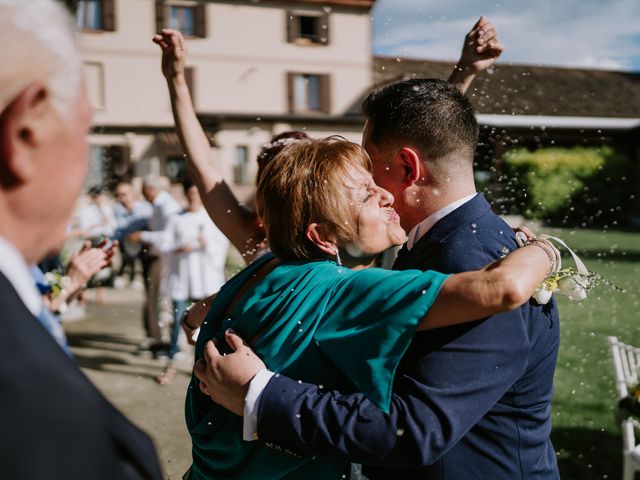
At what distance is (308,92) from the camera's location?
3008 centimetres

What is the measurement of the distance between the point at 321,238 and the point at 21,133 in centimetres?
95

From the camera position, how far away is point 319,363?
1.53 meters

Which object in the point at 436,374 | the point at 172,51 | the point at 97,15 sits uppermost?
the point at 97,15

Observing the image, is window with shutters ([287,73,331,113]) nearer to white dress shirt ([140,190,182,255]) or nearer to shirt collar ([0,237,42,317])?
white dress shirt ([140,190,182,255])

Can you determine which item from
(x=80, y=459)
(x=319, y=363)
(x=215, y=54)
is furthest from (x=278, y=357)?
(x=215, y=54)

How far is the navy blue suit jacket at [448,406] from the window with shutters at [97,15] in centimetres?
2832

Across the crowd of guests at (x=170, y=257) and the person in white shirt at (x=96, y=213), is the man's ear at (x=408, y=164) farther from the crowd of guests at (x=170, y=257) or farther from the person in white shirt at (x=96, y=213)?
the person in white shirt at (x=96, y=213)

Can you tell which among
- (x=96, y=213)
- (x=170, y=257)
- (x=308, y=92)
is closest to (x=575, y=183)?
(x=308, y=92)

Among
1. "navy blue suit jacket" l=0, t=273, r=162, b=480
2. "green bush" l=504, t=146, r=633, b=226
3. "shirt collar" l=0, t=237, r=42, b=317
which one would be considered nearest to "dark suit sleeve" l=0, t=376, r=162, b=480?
"navy blue suit jacket" l=0, t=273, r=162, b=480

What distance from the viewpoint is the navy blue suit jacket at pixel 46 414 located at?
0.63 metres

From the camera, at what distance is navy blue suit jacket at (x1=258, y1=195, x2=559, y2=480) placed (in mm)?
1425

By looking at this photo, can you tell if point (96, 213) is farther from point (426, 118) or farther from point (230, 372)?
point (230, 372)

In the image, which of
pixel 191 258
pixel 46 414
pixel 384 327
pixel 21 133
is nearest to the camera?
pixel 46 414

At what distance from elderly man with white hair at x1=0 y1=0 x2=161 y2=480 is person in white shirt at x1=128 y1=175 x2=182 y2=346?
6737mm
